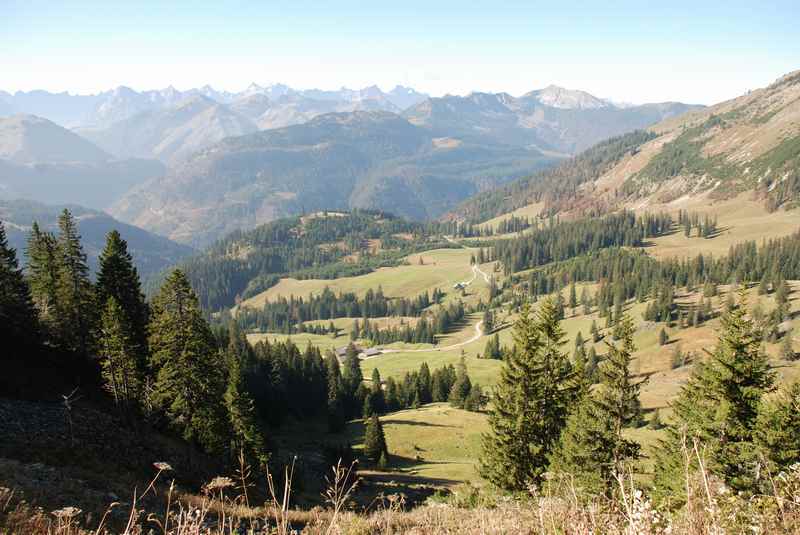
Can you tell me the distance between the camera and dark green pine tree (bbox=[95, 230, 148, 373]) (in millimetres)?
42969

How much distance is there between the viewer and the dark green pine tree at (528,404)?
26.4 m

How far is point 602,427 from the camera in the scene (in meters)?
23.5

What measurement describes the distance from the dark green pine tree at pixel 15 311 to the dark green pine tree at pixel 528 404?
4054 centimetres

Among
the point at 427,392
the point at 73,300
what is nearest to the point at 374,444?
the point at 73,300

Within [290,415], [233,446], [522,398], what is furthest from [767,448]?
[290,415]

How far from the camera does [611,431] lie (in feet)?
77.5

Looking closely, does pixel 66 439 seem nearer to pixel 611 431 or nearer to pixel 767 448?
pixel 611 431

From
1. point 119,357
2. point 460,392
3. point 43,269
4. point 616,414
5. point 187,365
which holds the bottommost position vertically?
point 460,392

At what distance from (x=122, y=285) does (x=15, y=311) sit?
28.5 ft

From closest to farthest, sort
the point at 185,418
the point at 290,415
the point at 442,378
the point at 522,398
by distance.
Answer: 1. the point at 522,398
2. the point at 185,418
3. the point at 290,415
4. the point at 442,378

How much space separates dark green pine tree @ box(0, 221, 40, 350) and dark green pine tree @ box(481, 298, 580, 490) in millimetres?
40542

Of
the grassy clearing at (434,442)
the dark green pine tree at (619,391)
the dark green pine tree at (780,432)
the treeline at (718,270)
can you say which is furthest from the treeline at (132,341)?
the treeline at (718,270)

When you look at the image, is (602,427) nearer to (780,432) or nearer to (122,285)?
(780,432)

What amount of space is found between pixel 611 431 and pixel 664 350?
413 ft
